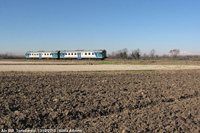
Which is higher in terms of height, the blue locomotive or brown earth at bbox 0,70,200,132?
the blue locomotive

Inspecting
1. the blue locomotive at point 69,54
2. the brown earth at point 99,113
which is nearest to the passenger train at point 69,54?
the blue locomotive at point 69,54

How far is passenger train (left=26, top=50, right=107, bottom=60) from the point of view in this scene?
52156 mm

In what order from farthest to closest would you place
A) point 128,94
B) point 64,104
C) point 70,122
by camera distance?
point 128,94 < point 64,104 < point 70,122

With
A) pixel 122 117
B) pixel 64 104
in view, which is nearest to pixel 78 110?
pixel 64 104

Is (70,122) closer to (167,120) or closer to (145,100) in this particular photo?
(167,120)

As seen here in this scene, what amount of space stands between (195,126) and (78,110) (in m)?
4.12

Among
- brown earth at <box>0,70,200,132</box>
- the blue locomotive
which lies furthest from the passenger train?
brown earth at <box>0,70,200,132</box>

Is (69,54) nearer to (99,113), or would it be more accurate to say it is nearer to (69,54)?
(69,54)

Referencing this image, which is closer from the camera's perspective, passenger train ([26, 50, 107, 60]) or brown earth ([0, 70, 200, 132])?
brown earth ([0, 70, 200, 132])

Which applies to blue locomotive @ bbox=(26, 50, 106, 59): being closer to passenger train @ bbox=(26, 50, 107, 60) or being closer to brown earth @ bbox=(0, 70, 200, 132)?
passenger train @ bbox=(26, 50, 107, 60)

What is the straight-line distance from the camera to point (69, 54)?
183 feet

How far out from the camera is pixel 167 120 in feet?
20.7

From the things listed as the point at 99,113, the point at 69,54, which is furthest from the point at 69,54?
the point at 99,113

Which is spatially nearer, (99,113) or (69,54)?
(99,113)
